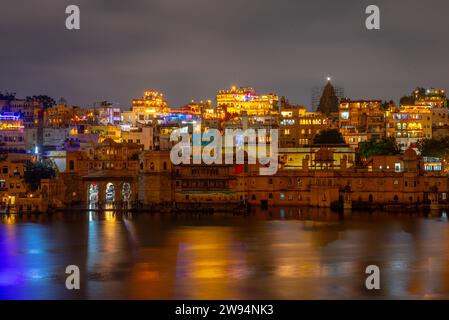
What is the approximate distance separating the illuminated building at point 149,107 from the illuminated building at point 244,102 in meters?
6.37

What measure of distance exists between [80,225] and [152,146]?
2838 centimetres

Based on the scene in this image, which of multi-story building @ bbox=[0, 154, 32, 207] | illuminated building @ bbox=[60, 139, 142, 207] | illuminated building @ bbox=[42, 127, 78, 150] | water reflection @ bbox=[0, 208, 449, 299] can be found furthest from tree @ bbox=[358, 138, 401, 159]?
multi-story building @ bbox=[0, 154, 32, 207]

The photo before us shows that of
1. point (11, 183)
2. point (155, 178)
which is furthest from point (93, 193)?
point (11, 183)

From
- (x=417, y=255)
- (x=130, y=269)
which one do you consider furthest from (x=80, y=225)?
(x=417, y=255)

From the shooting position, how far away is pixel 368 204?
Answer: 196 ft

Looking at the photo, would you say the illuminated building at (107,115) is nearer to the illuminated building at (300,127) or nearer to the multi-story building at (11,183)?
the illuminated building at (300,127)

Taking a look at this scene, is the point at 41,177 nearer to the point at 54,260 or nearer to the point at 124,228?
the point at 124,228

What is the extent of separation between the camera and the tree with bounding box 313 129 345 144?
241 ft

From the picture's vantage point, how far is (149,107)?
94.5 m

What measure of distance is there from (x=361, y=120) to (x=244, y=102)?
744 inches

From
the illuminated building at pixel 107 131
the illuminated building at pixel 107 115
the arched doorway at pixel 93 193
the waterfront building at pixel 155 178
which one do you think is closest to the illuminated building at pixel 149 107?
the illuminated building at pixel 107 115

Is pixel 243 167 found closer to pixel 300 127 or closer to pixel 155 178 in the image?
pixel 155 178

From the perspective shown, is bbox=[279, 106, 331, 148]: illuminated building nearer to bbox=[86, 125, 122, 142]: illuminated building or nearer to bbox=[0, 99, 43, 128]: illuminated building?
bbox=[86, 125, 122, 142]: illuminated building

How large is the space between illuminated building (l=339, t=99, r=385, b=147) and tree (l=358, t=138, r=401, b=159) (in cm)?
746
